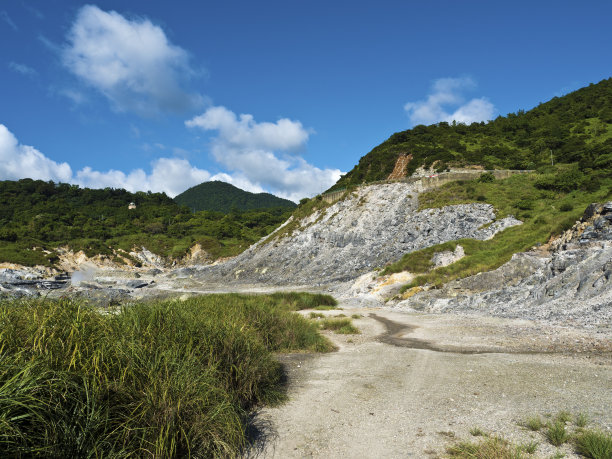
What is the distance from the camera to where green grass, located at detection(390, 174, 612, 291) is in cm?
2620

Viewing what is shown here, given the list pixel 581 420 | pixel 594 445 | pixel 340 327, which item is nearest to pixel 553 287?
pixel 340 327

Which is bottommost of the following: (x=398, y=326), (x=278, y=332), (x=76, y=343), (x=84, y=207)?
(x=398, y=326)

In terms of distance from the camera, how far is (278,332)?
1232 centimetres

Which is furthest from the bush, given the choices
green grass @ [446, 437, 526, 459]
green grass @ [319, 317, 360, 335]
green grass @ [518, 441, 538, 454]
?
green grass @ [446, 437, 526, 459]

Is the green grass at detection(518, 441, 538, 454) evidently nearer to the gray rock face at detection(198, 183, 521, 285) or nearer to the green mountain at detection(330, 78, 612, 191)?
the gray rock face at detection(198, 183, 521, 285)

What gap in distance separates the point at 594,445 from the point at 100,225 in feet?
374

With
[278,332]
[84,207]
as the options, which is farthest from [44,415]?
[84,207]

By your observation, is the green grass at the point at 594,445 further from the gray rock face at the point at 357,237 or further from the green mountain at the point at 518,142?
the green mountain at the point at 518,142

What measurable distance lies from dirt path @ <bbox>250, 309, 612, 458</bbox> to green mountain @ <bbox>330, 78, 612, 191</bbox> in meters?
46.7

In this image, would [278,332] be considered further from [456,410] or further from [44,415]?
[44,415]

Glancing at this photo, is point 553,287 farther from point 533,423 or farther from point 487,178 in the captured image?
point 487,178

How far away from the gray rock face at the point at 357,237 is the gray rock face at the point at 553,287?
17586 millimetres

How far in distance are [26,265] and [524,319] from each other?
77771mm

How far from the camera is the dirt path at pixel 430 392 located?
564 centimetres
